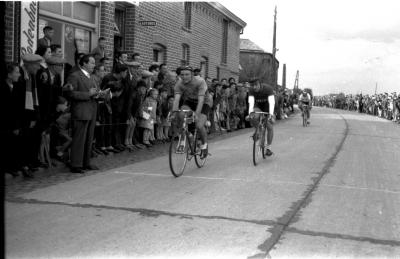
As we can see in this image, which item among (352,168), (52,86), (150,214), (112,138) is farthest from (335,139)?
(150,214)

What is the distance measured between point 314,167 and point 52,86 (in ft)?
17.5

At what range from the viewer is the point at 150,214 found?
5895mm

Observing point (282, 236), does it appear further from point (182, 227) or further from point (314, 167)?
point (314, 167)

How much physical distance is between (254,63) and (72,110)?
55165 millimetres

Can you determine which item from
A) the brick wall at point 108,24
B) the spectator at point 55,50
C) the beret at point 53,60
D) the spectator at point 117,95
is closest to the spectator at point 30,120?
the beret at point 53,60

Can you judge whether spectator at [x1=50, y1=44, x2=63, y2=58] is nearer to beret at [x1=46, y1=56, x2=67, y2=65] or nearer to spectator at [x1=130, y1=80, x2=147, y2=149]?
beret at [x1=46, y1=56, x2=67, y2=65]

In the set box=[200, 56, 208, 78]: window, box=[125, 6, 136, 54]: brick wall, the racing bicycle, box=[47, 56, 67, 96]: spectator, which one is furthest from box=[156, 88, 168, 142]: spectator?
box=[200, 56, 208, 78]: window

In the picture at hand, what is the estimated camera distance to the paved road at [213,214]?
4.70m

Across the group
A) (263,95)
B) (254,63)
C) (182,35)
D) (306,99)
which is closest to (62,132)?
(263,95)

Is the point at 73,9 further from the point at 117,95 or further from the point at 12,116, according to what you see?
the point at 12,116

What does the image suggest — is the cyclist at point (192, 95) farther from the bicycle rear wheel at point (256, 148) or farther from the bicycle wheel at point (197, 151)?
the bicycle rear wheel at point (256, 148)

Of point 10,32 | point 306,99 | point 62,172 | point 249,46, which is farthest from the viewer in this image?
point 249,46

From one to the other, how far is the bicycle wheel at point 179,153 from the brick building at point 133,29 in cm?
378

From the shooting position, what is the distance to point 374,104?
4994 centimetres
